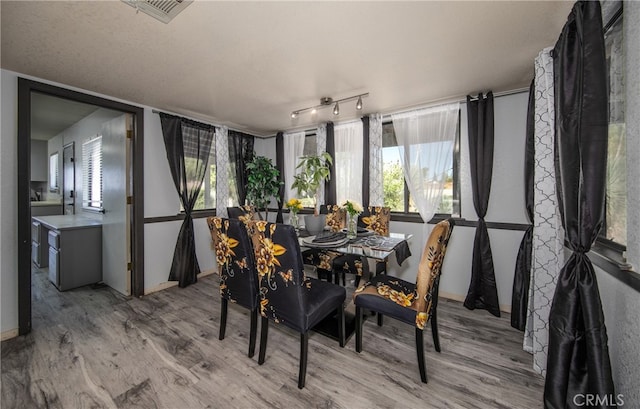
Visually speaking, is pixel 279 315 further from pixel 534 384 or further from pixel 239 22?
pixel 239 22

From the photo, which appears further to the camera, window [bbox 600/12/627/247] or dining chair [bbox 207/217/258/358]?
dining chair [bbox 207/217/258/358]

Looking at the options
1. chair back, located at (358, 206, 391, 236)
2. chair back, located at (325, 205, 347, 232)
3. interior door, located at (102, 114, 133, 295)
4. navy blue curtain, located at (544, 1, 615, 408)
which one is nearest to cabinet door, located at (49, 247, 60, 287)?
interior door, located at (102, 114, 133, 295)

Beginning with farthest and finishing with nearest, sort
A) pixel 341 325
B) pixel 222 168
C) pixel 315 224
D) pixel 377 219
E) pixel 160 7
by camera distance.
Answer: pixel 222 168, pixel 377 219, pixel 315 224, pixel 341 325, pixel 160 7

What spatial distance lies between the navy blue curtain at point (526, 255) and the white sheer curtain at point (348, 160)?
6.06 feet

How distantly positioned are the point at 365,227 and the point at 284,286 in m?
1.57

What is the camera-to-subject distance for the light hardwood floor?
4.93 feet

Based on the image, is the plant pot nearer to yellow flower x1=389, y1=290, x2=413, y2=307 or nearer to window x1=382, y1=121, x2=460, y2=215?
yellow flower x1=389, y1=290, x2=413, y2=307

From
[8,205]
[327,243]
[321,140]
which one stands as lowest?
[327,243]

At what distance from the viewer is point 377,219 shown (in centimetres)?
286

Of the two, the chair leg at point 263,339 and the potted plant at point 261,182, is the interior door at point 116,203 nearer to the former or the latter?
the potted plant at point 261,182

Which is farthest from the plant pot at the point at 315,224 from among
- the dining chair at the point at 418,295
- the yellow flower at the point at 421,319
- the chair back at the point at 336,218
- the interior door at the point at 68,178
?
the interior door at the point at 68,178

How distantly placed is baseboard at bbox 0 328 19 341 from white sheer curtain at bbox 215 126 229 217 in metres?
2.23

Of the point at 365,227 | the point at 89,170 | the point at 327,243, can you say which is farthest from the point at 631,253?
the point at 89,170

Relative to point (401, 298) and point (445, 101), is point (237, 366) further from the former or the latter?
point (445, 101)
